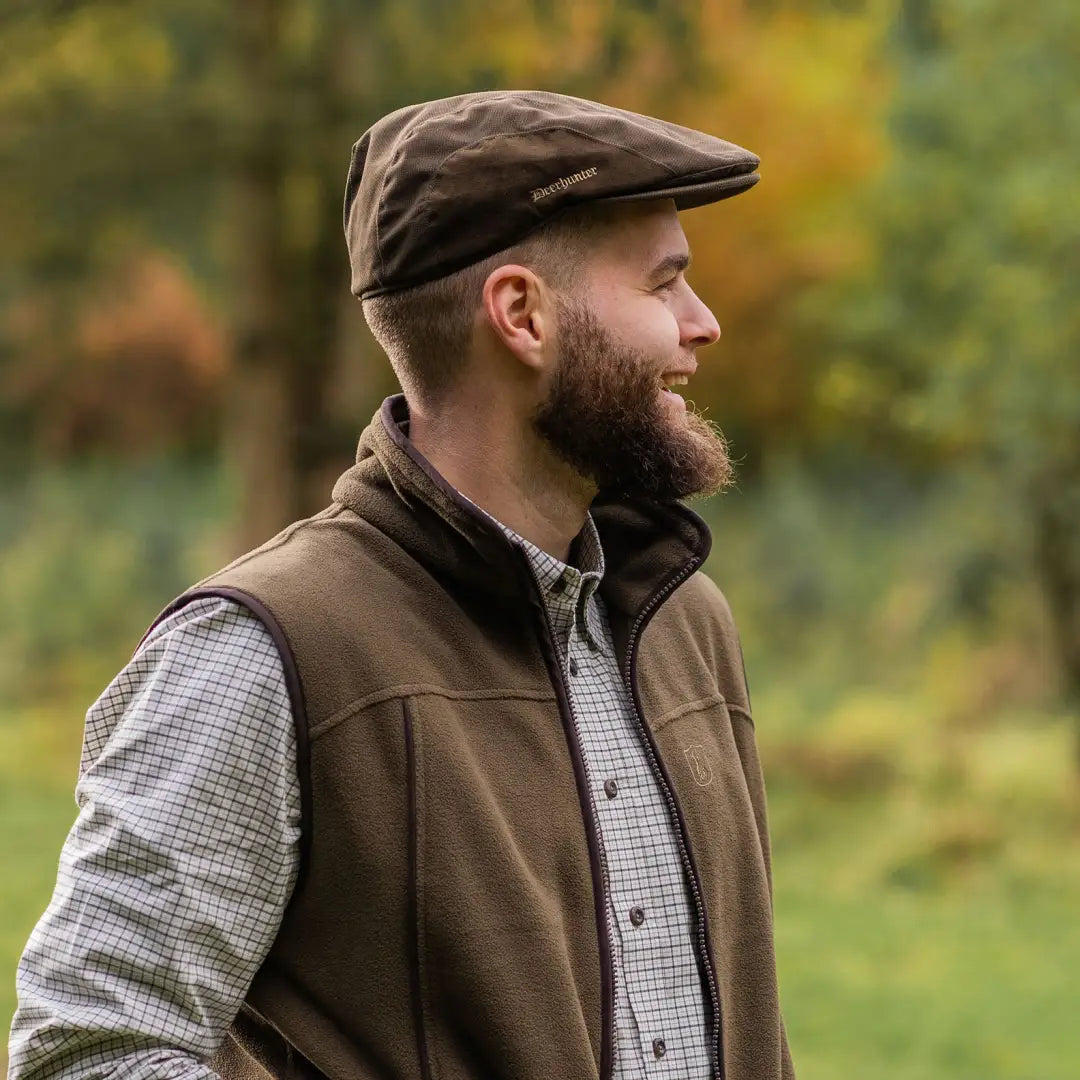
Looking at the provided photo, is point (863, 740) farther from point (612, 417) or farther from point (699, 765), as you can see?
point (612, 417)

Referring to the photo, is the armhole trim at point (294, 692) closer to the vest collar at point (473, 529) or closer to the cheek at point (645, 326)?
the vest collar at point (473, 529)

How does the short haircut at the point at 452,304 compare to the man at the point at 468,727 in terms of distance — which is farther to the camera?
the short haircut at the point at 452,304

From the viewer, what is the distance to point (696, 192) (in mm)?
1791

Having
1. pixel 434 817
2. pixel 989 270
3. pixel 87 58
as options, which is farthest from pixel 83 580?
pixel 434 817

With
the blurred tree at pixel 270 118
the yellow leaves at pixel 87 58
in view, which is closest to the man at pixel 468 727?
the blurred tree at pixel 270 118

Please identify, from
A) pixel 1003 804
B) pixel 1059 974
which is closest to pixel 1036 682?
pixel 1003 804

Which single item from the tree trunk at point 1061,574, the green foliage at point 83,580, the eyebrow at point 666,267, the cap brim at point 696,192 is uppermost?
the cap brim at point 696,192

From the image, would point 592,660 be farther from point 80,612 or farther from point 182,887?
point 80,612

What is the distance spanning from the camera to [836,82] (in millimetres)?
12992

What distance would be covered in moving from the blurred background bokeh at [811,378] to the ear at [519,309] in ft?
16.5

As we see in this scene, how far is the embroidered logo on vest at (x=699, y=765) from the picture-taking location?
1.89 meters

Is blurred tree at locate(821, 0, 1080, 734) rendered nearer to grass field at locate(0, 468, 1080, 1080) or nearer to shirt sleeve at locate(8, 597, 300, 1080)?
grass field at locate(0, 468, 1080, 1080)

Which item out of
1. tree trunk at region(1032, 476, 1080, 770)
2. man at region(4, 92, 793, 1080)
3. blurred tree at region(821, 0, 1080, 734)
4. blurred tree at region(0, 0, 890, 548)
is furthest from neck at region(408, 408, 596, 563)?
→ tree trunk at region(1032, 476, 1080, 770)

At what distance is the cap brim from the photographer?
176 centimetres
